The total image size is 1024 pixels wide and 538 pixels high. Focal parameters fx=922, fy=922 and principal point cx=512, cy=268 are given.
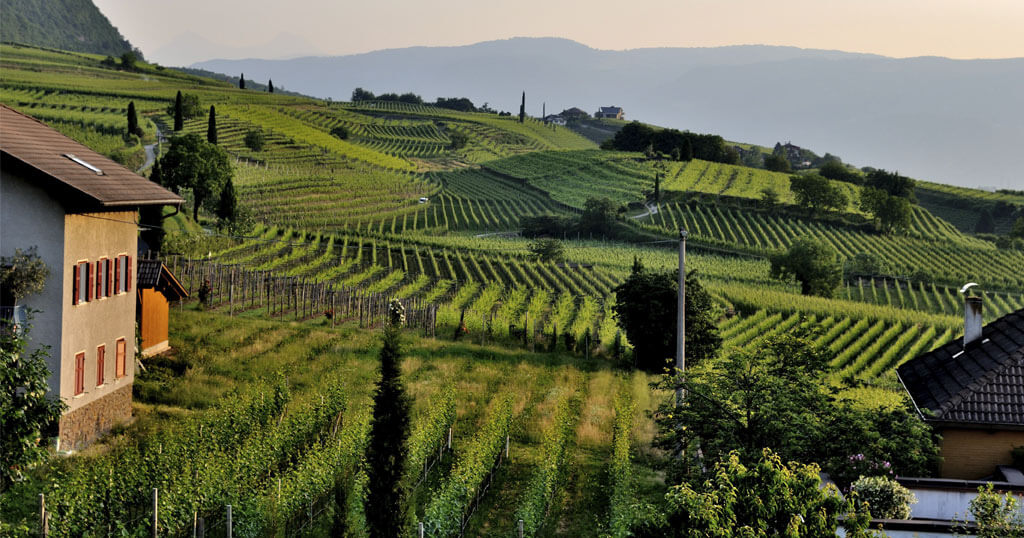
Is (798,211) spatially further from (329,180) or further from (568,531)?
(568,531)

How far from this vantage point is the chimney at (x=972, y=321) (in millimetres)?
16844

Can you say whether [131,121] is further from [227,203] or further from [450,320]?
[450,320]

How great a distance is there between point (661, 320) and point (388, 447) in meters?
17.8

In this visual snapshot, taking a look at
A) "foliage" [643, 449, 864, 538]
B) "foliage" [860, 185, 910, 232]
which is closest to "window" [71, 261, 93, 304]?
"foliage" [643, 449, 864, 538]

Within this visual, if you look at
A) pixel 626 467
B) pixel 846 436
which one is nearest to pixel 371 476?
pixel 626 467

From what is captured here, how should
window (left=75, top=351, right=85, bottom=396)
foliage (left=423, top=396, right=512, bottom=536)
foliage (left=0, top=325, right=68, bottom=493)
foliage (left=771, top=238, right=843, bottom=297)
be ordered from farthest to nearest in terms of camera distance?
foliage (left=771, top=238, right=843, bottom=297) → window (left=75, top=351, right=85, bottom=396) → foliage (left=423, top=396, right=512, bottom=536) → foliage (left=0, top=325, right=68, bottom=493)

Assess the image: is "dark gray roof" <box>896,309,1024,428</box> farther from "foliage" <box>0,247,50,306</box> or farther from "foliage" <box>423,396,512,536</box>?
"foliage" <box>0,247,50,306</box>

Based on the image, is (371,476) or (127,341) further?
(127,341)

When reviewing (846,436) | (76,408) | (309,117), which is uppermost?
(309,117)

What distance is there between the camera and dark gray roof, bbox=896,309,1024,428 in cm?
1476

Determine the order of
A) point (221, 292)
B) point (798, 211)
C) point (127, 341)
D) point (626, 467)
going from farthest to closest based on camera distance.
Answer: point (798, 211) → point (221, 292) → point (127, 341) → point (626, 467)

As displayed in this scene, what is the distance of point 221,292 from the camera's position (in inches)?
1335

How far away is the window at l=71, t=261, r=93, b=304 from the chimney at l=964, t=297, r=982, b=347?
667 inches

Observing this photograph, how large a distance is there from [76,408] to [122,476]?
3.94 m
